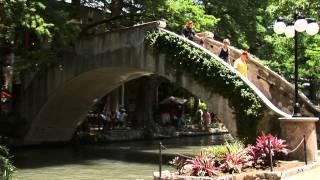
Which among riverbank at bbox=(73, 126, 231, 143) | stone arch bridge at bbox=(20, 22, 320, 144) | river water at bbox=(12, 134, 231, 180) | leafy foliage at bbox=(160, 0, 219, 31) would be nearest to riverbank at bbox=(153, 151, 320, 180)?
stone arch bridge at bbox=(20, 22, 320, 144)

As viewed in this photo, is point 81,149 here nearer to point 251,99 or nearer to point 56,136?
point 56,136

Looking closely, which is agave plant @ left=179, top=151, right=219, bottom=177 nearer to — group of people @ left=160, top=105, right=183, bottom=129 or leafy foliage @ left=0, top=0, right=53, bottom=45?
leafy foliage @ left=0, top=0, right=53, bottom=45

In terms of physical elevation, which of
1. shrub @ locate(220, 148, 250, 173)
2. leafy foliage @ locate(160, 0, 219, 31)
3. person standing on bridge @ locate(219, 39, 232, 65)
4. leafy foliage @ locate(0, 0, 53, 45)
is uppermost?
leafy foliage @ locate(160, 0, 219, 31)

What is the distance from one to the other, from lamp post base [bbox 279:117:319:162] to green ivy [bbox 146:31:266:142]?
11.0 ft

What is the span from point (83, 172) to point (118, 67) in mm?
8617

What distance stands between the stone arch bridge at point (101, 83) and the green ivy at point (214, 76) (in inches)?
11.4

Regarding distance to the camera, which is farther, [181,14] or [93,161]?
[181,14]

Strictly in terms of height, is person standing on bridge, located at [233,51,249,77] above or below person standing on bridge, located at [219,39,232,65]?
below

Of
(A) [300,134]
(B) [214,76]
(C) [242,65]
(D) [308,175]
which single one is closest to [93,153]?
(B) [214,76]

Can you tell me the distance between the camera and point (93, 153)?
30.7m

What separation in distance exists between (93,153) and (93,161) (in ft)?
12.3

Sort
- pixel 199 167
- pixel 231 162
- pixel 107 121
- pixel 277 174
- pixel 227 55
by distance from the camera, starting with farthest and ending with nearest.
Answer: pixel 107 121 < pixel 227 55 < pixel 231 162 < pixel 277 174 < pixel 199 167

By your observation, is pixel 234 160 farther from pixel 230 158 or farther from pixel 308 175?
pixel 308 175

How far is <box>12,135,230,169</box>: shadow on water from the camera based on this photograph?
26802 millimetres
